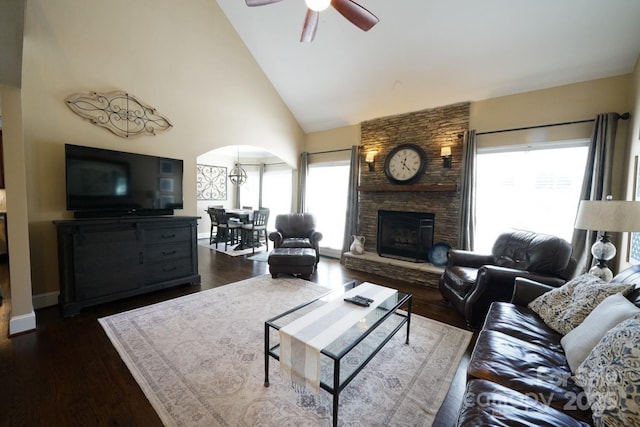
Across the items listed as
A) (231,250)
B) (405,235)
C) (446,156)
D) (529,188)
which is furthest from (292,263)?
(529,188)

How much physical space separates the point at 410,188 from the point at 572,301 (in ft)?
9.01

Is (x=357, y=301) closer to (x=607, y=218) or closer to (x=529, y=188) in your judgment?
(x=607, y=218)

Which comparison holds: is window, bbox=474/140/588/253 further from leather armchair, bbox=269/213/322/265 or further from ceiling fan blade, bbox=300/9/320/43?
ceiling fan blade, bbox=300/9/320/43

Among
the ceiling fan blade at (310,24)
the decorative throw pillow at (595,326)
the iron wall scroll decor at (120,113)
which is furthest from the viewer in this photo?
the iron wall scroll decor at (120,113)

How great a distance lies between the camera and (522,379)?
127cm

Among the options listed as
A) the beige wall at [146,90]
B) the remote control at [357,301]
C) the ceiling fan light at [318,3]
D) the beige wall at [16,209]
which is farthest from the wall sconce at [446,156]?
the beige wall at [16,209]

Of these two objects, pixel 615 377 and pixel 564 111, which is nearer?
pixel 615 377

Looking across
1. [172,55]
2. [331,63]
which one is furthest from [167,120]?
[331,63]

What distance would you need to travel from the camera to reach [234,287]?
359cm

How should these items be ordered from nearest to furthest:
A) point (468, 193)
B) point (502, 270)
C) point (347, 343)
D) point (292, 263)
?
point (347, 343) < point (502, 270) < point (468, 193) < point (292, 263)

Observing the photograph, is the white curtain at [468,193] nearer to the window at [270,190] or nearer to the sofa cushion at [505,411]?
the sofa cushion at [505,411]

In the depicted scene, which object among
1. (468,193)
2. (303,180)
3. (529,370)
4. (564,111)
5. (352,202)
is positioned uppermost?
(564,111)

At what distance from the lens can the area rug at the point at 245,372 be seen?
5.09 feet

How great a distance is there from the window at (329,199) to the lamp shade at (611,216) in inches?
144
